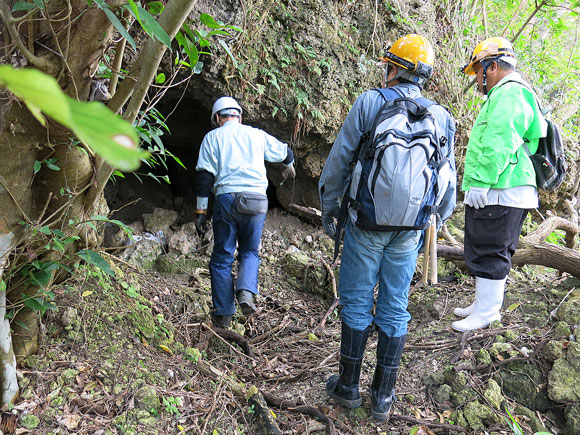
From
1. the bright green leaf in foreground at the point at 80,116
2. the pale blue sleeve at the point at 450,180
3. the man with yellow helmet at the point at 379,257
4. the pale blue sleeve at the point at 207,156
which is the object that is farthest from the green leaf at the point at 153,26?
the pale blue sleeve at the point at 207,156

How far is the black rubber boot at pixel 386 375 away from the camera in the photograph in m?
2.57

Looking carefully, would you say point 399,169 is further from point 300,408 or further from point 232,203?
point 232,203

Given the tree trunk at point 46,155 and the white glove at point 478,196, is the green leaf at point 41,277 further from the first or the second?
the white glove at point 478,196

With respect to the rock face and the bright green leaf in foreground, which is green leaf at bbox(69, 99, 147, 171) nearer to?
the bright green leaf in foreground

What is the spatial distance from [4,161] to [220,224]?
2.27 meters

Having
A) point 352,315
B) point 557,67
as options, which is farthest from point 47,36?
point 557,67

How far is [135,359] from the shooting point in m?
2.55

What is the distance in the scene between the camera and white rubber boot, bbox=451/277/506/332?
325 cm

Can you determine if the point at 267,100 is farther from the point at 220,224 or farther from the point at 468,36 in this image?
the point at 468,36

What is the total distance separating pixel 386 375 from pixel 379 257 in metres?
0.74

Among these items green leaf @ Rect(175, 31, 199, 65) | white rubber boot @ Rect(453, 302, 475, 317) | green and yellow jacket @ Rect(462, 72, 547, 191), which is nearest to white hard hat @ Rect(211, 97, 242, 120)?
green and yellow jacket @ Rect(462, 72, 547, 191)

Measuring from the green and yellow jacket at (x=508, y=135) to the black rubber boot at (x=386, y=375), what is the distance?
1419 mm

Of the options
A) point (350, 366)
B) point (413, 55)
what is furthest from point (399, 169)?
point (350, 366)

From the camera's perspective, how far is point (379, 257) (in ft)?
8.34
